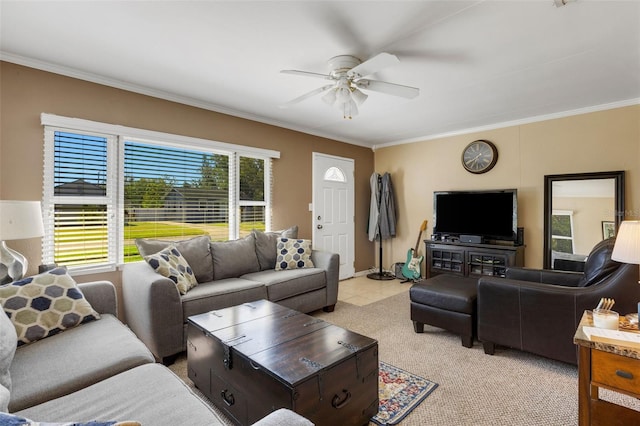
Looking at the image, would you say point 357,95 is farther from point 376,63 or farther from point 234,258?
point 234,258

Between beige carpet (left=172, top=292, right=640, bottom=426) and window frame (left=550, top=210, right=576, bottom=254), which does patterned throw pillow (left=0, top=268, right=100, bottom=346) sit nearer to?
beige carpet (left=172, top=292, right=640, bottom=426)

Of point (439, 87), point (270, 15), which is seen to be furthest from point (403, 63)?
point (270, 15)

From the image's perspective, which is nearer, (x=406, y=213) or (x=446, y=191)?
(x=446, y=191)

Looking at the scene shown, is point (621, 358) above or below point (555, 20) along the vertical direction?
below

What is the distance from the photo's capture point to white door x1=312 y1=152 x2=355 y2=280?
482cm

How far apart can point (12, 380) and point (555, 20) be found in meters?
3.57

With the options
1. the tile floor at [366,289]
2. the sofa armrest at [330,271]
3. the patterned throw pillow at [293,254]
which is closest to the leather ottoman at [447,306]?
the sofa armrest at [330,271]

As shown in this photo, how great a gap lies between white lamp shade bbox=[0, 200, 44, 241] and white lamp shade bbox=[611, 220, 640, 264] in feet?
11.5

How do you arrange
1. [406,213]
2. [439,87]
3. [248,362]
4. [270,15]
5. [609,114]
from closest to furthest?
[248,362] → [270,15] → [439,87] → [609,114] → [406,213]

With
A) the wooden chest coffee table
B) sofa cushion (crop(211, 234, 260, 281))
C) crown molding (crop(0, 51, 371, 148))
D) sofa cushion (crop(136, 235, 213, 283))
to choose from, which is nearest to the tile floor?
sofa cushion (crop(211, 234, 260, 281))

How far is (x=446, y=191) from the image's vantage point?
4695 millimetres

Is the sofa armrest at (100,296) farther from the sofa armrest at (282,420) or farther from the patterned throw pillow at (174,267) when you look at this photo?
the sofa armrest at (282,420)

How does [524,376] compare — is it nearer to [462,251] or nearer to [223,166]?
[462,251]

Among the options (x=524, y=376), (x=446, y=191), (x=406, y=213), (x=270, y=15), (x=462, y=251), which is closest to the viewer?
(x=270, y=15)
